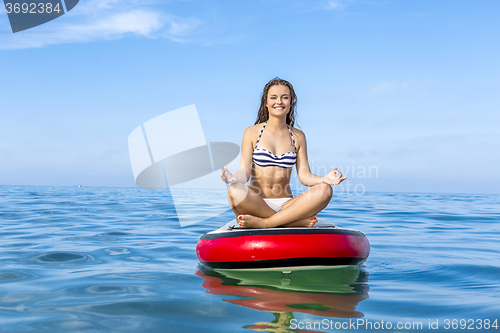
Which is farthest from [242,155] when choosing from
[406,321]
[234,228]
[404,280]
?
[406,321]

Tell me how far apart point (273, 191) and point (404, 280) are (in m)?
1.52

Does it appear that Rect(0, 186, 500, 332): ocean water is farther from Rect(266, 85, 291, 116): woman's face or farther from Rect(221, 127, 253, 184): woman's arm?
Rect(266, 85, 291, 116): woman's face

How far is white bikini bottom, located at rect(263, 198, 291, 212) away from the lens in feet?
13.3

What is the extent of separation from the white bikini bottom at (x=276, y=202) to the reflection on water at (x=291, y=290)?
0.67 metres

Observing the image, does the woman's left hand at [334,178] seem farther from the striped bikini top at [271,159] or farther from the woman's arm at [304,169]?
the striped bikini top at [271,159]

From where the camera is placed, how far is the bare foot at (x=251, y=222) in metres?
3.70

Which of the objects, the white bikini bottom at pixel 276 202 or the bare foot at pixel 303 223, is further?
the white bikini bottom at pixel 276 202

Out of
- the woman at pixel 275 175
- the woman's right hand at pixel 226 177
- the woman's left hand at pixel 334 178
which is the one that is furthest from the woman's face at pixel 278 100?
the woman's right hand at pixel 226 177

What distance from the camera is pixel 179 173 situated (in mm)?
7164

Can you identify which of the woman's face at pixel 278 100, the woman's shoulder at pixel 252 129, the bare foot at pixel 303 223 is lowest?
the bare foot at pixel 303 223

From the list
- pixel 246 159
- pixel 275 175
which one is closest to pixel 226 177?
pixel 246 159

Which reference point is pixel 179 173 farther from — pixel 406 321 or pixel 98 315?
pixel 406 321

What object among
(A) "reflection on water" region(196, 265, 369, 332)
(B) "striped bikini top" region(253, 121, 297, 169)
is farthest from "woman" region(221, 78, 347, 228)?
(A) "reflection on water" region(196, 265, 369, 332)

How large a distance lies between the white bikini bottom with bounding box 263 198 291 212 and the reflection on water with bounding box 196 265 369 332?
2.20ft
